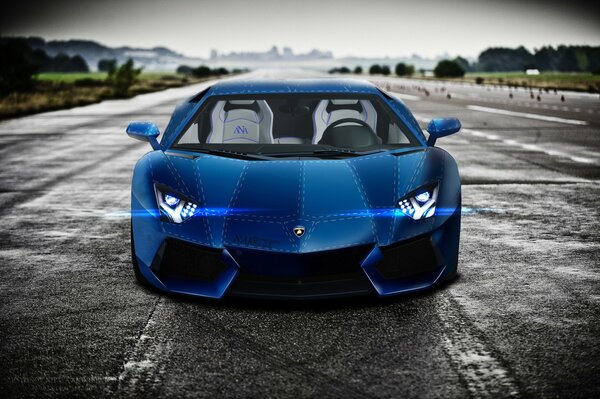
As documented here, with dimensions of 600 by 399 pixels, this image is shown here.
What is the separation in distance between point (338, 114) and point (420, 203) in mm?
1815

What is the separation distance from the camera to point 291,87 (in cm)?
609

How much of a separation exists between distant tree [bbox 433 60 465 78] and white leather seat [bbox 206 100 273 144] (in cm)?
12665

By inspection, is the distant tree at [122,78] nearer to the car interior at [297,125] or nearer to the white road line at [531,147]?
the white road line at [531,147]

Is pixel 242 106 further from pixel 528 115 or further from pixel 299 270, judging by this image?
pixel 528 115

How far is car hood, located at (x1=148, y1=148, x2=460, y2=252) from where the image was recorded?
4309 millimetres

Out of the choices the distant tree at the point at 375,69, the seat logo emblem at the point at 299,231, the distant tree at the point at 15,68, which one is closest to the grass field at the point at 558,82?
the distant tree at the point at 15,68

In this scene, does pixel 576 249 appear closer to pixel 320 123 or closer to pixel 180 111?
pixel 320 123

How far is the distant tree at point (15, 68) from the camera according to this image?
168 feet

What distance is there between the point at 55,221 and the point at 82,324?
360cm

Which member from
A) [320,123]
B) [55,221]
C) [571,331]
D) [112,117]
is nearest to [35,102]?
[112,117]

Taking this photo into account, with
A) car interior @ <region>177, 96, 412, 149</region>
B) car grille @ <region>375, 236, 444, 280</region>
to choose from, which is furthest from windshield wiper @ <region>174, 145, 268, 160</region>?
car grille @ <region>375, 236, 444, 280</region>

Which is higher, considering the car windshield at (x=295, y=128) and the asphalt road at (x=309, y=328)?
the car windshield at (x=295, y=128)

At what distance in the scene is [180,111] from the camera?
5.89 m

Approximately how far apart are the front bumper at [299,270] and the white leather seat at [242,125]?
5.10 feet
